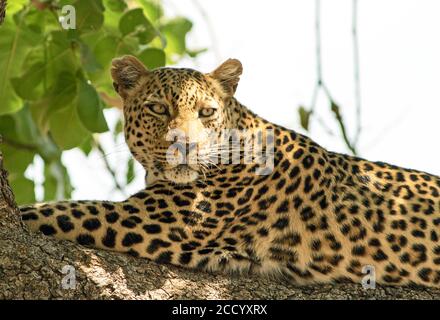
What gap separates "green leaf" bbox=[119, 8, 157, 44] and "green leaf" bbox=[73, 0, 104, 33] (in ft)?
1.02

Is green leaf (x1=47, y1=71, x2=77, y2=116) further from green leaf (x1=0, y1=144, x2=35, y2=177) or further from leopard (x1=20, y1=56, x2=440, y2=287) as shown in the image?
green leaf (x1=0, y1=144, x2=35, y2=177)

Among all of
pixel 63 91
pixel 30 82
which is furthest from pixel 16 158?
pixel 63 91

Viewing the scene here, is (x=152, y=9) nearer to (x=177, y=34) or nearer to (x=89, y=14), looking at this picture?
(x=177, y=34)

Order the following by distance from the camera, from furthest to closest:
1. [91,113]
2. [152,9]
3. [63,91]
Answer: [152,9] → [63,91] → [91,113]

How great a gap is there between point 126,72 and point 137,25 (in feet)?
1.90

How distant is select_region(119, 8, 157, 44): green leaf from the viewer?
866 cm

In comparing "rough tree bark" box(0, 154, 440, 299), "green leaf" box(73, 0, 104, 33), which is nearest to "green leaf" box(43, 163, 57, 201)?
"green leaf" box(73, 0, 104, 33)

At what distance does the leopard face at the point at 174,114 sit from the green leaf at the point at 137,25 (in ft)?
1.48

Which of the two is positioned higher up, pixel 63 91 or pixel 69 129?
pixel 63 91

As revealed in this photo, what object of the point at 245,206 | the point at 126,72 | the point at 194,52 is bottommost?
the point at 245,206

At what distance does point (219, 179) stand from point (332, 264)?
3.77 ft

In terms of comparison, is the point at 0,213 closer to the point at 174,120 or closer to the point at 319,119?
the point at 174,120

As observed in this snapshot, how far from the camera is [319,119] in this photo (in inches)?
323

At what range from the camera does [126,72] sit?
27.3ft
